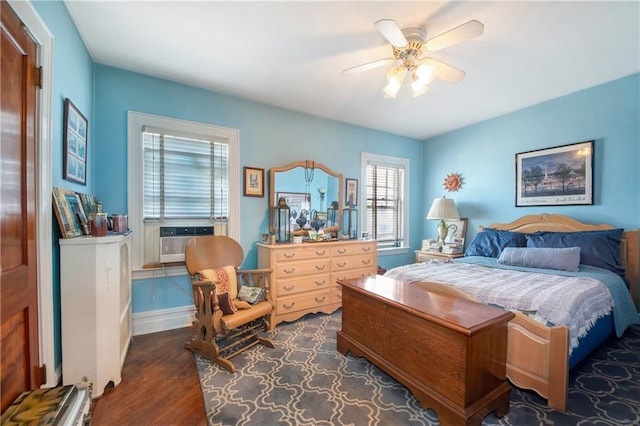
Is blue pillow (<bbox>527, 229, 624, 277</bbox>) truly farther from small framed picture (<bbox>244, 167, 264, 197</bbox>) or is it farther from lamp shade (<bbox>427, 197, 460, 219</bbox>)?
small framed picture (<bbox>244, 167, 264, 197</bbox>)

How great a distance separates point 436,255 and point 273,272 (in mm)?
2545

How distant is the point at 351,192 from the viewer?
4.04 metres

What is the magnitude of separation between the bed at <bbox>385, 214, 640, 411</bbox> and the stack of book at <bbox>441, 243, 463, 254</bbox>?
51 cm

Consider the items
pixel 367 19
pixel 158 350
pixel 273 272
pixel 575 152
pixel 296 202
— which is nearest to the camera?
pixel 367 19

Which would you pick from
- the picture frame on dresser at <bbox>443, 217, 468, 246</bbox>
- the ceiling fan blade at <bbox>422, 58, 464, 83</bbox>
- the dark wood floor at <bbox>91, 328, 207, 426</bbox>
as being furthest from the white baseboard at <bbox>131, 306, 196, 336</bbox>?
the picture frame on dresser at <bbox>443, 217, 468, 246</bbox>

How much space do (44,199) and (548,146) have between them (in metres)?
4.90

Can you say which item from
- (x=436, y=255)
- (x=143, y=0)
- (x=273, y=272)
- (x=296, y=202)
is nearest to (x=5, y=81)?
(x=143, y=0)

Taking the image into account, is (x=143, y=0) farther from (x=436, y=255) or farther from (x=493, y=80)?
(x=436, y=255)

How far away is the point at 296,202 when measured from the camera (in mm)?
3502

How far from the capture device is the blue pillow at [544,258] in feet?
8.45

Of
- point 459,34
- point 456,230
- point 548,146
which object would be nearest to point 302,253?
point 459,34

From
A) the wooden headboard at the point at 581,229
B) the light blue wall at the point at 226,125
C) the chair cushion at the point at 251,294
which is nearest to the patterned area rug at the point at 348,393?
the chair cushion at the point at 251,294

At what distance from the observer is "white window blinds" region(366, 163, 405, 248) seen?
435 centimetres

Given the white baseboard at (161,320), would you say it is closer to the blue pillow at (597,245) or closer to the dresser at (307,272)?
the dresser at (307,272)
